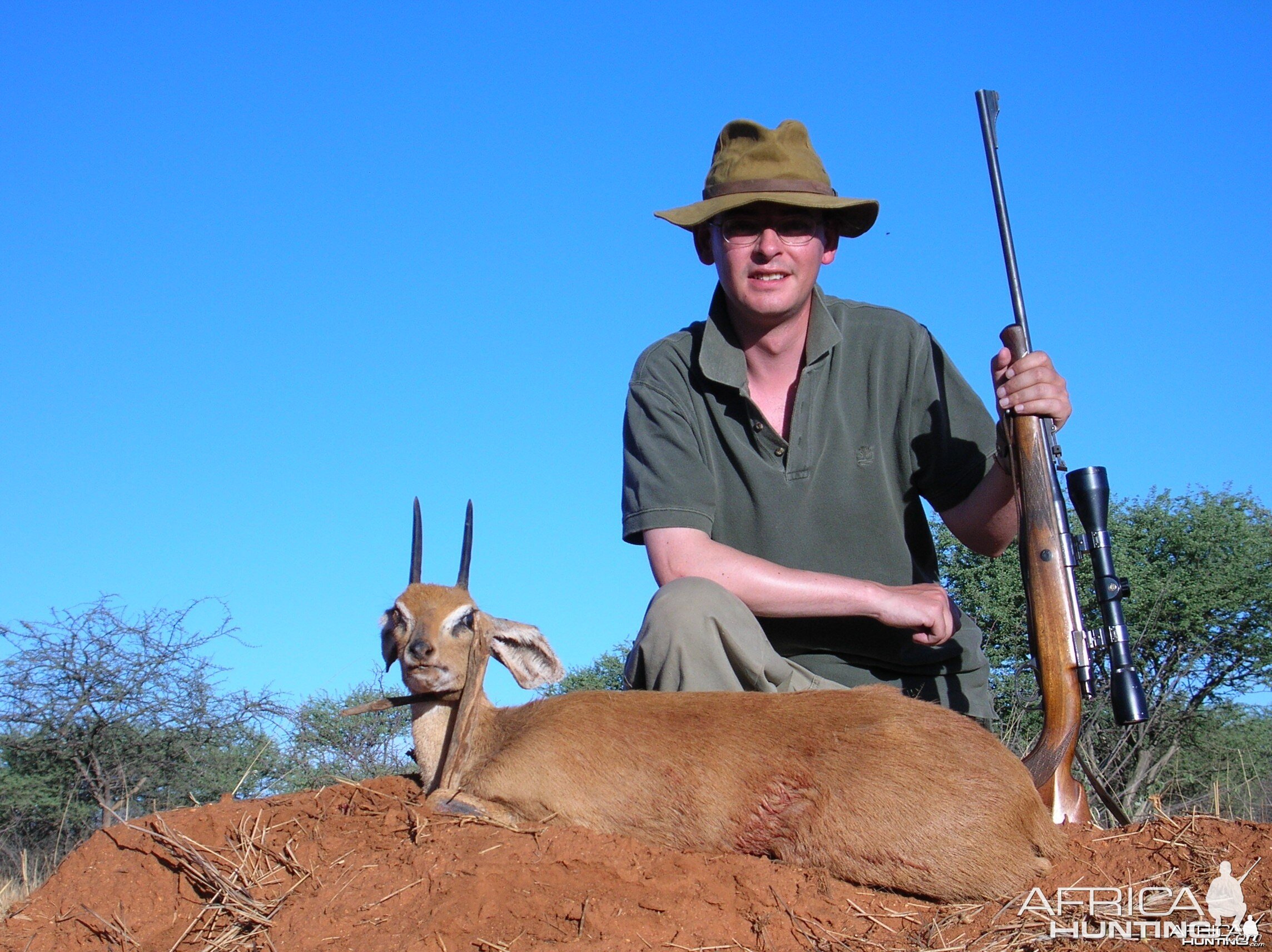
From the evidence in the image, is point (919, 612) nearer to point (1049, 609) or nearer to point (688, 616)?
point (1049, 609)

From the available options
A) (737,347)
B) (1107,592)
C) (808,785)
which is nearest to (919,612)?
(1107,592)

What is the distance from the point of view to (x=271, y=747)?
30.2 feet

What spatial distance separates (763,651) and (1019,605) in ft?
23.6

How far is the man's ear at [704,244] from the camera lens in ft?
18.3

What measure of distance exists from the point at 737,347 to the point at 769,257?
481mm

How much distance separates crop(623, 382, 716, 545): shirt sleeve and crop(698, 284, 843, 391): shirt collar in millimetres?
257

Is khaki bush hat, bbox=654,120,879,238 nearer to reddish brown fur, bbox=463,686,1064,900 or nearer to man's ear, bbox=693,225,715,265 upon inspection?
man's ear, bbox=693,225,715,265

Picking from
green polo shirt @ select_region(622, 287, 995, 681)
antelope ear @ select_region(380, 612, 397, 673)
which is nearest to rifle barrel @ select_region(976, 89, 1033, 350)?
green polo shirt @ select_region(622, 287, 995, 681)

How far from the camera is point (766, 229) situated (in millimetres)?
5254

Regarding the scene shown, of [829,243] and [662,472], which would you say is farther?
[829,243]

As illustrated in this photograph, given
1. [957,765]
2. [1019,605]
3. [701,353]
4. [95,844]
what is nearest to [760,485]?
[701,353]

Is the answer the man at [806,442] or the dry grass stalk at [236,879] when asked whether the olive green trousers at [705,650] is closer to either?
the man at [806,442]

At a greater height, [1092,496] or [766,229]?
[766,229]

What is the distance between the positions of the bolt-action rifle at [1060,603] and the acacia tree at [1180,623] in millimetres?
5406
